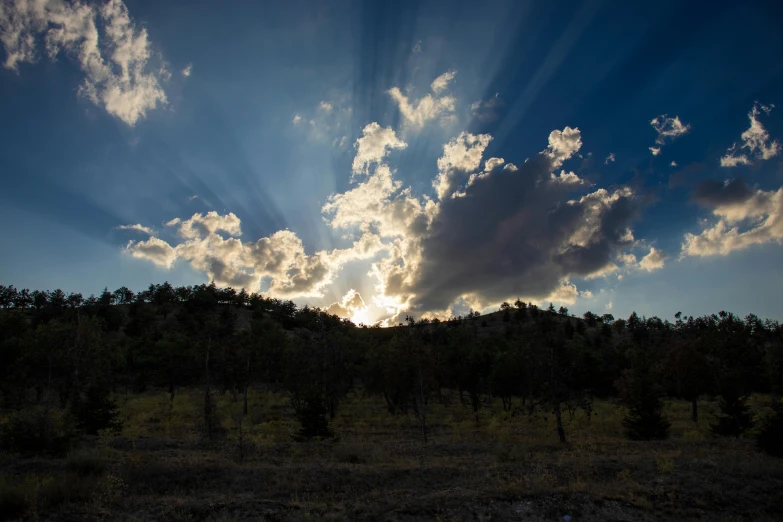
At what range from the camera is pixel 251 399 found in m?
58.8

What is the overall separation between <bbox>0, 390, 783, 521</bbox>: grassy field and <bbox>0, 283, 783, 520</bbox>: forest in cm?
11

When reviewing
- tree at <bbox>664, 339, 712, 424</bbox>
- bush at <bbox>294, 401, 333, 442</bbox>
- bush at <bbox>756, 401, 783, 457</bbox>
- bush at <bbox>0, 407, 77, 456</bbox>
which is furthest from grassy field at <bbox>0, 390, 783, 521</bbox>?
tree at <bbox>664, 339, 712, 424</bbox>

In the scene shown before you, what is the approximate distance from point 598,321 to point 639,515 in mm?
175489

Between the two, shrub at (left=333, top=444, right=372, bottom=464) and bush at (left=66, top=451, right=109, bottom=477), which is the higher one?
bush at (left=66, top=451, right=109, bottom=477)

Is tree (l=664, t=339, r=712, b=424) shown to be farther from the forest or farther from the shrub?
the shrub

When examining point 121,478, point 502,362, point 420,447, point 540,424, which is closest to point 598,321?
point 502,362

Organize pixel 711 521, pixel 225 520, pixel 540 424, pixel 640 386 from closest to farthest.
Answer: pixel 225 520 < pixel 711 521 < pixel 640 386 < pixel 540 424

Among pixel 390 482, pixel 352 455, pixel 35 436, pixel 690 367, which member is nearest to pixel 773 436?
pixel 390 482

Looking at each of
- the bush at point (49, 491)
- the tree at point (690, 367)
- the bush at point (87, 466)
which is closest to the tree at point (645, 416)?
the tree at point (690, 367)

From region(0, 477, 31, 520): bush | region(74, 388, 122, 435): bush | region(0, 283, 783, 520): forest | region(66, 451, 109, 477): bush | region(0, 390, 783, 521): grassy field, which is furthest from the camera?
region(74, 388, 122, 435): bush

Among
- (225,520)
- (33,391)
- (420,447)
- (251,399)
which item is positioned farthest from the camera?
(33,391)

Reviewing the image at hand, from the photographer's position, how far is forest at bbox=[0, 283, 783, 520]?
1378cm

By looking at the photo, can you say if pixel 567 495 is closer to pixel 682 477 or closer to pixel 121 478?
pixel 682 477

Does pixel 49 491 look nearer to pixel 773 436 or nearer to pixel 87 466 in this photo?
pixel 87 466
